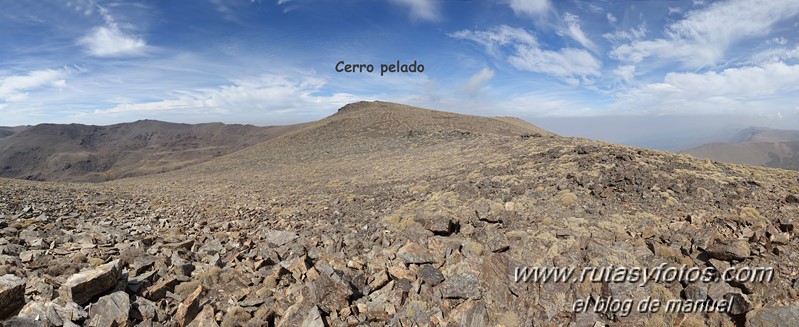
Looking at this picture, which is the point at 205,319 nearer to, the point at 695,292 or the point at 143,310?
the point at 143,310

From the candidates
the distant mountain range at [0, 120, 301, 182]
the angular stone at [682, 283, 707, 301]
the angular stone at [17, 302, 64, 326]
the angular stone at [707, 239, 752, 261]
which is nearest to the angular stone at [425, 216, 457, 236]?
the angular stone at [682, 283, 707, 301]

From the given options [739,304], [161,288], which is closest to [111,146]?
[161,288]

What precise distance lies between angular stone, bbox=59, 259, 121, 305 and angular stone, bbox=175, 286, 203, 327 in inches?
54.2

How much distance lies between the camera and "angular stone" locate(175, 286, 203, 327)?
630 centimetres

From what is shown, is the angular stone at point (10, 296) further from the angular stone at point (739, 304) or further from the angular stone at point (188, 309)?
the angular stone at point (739, 304)

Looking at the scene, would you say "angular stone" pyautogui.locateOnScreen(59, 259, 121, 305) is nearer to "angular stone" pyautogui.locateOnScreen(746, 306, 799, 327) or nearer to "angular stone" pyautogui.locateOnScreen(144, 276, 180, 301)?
"angular stone" pyautogui.locateOnScreen(144, 276, 180, 301)

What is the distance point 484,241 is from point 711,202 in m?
7.28

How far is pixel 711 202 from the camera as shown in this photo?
10.4m

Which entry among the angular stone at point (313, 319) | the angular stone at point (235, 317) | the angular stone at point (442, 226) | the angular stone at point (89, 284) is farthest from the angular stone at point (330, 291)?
the angular stone at point (89, 284)

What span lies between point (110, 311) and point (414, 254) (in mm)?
6064

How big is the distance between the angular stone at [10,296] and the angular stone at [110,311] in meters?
0.93

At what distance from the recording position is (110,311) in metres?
5.86

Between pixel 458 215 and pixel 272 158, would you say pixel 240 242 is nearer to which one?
pixel 458 215

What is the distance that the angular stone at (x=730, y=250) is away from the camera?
7.01 meters
